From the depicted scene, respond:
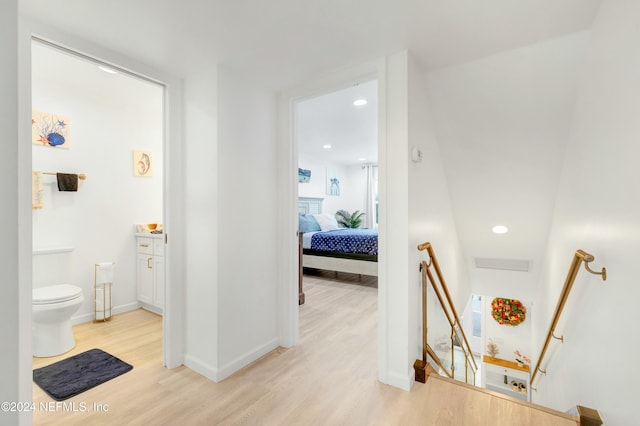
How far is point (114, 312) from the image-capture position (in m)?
3.26

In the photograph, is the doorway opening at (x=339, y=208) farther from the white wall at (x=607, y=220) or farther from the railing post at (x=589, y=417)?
the white wall at (x=607, y=220)

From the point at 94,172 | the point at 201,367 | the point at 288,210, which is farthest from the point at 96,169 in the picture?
the point at 201,367

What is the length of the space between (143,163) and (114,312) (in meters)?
1.74

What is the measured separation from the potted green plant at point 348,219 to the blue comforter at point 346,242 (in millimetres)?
2211

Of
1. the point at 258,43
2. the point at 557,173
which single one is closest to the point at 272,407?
the point at 258,43

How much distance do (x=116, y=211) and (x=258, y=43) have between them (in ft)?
8.75

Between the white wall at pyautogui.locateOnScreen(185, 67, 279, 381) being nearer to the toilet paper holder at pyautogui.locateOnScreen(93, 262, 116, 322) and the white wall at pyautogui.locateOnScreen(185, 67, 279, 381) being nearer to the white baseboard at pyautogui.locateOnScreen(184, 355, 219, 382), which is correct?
the white baseboard at pyautogui.locateOnScreen(184, 355, 219, 382)

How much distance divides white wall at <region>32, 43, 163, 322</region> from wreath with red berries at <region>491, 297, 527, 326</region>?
19.0 ft

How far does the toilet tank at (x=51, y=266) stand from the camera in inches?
107

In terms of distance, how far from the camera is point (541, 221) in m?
3.05

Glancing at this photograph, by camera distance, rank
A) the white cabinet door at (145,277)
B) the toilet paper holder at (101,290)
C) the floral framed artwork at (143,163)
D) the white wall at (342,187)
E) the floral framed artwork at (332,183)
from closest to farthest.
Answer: the toilet paper holder at (101,290) → the white cabinet door at (145,277) → the floral framed artwork at (143,163) → the white wall at (342,187) → the floral framed artwork at (332,183)

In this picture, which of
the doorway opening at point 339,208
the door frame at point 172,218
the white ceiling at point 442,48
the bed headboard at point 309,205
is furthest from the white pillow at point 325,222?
the door frame at point 172,218

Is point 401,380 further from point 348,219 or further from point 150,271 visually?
point 348,219

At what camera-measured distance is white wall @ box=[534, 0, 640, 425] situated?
124cm
